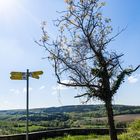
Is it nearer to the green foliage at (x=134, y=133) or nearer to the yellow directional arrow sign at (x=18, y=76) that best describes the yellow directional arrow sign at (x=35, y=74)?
the yellow directional arrow sign at (x=18, y=76)

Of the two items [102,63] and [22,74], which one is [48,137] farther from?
[22,74]

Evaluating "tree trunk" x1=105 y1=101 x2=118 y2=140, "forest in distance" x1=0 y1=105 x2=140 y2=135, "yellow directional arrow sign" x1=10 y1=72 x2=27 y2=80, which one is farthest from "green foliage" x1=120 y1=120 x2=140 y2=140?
"yellow directional arrow sign" x1=10 y1=72 x2=27 y2=80

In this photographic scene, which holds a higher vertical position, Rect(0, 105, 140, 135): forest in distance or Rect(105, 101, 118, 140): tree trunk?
Rect(0, 105, 140, 135): forest in distance

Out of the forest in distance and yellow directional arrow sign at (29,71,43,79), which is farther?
the forest in distance

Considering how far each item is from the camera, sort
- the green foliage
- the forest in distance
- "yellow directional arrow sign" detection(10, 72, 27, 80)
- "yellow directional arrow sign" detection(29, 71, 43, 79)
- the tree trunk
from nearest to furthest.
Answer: "yellow directional arrow sign" detection(10, 72, 27, 80)
"yellow directional arrow sign" detection(29, 71, 43, 79)
the tree trunk
the green foliage
the forest in distance

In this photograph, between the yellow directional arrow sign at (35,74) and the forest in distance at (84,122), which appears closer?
the yellow directional arrow sign at (35,74)

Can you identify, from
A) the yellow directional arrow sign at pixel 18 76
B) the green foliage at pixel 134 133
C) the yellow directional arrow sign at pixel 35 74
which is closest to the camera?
the yellow directional arrow sign at pixel 18 76

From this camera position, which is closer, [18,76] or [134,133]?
[18,76]

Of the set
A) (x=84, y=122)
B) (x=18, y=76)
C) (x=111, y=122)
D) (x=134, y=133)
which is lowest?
(x=134, y=133)

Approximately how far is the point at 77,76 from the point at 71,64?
55 cm

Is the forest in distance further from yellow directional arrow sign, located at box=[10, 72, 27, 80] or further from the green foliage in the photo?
yellow directional arrow sign, located at box=[10, 72, 27, 80]

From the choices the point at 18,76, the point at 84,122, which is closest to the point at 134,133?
the point at 18,76

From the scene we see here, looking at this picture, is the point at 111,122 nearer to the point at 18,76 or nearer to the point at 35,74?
the point at 35,74

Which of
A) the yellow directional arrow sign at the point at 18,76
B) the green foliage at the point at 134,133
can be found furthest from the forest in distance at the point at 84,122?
the yellow directional arrow sign at the point at 18,76
